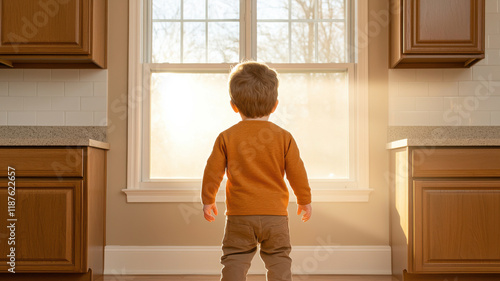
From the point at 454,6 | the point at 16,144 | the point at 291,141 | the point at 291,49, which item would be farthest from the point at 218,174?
the point at 454,6

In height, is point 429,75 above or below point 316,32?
below

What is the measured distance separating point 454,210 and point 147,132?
5.59 ft

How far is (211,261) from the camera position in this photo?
306 cm

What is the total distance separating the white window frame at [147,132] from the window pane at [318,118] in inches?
2.6

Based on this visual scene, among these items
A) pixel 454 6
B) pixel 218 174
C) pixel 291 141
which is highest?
pixel 454 6

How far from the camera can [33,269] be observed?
2.62 m

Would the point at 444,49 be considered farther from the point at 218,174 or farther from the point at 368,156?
the point at 218,174

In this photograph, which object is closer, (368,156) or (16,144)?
(16,144)

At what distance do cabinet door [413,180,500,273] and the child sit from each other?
88 centimetres

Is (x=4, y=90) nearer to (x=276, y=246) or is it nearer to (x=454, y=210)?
(x=276, y=246)

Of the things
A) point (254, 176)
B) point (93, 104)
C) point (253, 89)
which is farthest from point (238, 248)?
point (93, 104)

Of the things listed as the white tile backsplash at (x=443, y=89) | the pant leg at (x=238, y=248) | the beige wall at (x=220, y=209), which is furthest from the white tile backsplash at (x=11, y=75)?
the white tile backsplash at (x=443, y=89)

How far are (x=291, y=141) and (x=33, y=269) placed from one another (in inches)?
57.1

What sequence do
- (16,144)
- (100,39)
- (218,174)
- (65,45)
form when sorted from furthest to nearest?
(100,39) < (65,45) < (16,144) < (218,174)
